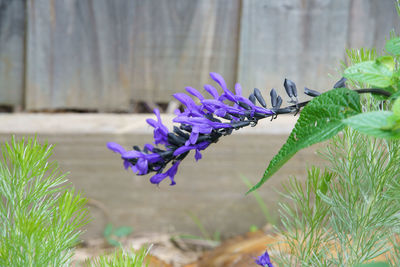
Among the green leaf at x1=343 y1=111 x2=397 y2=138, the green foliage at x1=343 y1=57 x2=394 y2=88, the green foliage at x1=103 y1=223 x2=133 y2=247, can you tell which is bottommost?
the green foliage at x1=103 y1=223 x2=133 y2=247

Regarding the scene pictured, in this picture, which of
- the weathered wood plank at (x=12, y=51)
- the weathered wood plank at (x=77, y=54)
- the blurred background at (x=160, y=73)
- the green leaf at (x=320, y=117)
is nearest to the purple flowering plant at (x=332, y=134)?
the green leaf at (x=320, y=117)

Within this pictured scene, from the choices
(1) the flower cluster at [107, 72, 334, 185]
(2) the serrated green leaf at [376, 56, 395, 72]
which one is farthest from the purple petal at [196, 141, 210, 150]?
(2) the serrated green leaf at [376, 56, 395, 72]

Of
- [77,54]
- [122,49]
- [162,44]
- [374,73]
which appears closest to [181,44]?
[162,44]

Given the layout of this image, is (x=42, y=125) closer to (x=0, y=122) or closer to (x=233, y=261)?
(x=0, y=122)

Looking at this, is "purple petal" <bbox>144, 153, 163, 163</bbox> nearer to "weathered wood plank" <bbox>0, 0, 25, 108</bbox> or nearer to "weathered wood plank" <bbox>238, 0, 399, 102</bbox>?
"weathered wood plank" <bbox>238, 0, 399, 102</bbox>

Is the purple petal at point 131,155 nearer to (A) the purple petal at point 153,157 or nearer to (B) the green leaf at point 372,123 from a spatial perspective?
(A) the purple petal at point 153,157

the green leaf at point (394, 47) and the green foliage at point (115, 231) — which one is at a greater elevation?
the green leaf at point (394, 47)
